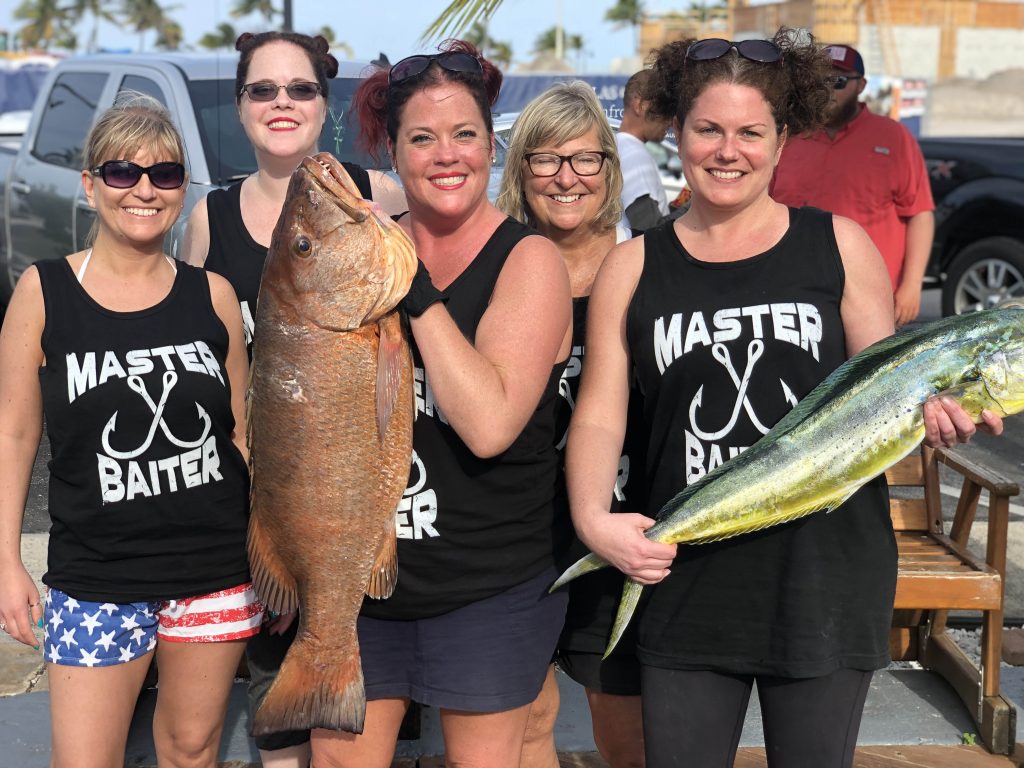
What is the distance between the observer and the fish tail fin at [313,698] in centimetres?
261

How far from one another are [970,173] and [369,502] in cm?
940

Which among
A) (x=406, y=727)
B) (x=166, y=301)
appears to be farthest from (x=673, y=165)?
(x=166, y=301)

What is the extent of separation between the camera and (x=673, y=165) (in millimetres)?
13742

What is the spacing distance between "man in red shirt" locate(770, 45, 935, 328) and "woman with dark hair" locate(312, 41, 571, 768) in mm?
4043

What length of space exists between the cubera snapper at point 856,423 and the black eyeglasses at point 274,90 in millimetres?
1733

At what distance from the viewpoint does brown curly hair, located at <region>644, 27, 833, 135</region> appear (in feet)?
8.86

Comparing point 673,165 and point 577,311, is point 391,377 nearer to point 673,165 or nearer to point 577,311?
point 577,311

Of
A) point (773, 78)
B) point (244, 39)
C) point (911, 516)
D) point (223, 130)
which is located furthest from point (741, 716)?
point (223, 130)

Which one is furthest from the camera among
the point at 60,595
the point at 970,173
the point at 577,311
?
the point at 970,173

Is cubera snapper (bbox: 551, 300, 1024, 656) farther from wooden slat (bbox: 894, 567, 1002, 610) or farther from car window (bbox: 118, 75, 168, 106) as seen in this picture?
car window (bbox: 118, 75, 168, 106)

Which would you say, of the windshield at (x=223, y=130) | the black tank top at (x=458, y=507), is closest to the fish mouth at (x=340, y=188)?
the black tank top at (x=458, y=507)

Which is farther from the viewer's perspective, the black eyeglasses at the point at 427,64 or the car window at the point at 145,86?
the car window at the point at 145,86

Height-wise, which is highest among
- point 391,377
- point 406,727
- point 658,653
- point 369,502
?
point 391,377

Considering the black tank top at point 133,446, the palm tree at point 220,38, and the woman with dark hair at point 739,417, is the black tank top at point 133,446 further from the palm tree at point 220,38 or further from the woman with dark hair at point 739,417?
the palm tree at point 220,38
